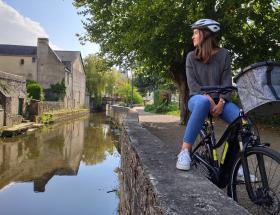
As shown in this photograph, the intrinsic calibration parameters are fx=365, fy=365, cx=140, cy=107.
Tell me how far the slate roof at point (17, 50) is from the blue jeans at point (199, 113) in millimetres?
47083

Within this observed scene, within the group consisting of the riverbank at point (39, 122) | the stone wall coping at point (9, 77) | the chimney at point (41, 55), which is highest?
the chimney at point (41, 55)

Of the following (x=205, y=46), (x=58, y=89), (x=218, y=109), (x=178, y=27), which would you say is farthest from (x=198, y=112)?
(x=58, y=89)

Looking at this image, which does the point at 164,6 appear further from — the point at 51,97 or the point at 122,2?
A: the point at 51,97

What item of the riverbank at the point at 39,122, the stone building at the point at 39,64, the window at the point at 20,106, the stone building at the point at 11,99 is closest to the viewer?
the riverbank at the point at 39,122

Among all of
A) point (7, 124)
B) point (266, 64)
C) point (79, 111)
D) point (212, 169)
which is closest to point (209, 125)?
point (212, 169)

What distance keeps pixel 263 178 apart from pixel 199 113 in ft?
2.56

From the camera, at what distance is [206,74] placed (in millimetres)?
3682

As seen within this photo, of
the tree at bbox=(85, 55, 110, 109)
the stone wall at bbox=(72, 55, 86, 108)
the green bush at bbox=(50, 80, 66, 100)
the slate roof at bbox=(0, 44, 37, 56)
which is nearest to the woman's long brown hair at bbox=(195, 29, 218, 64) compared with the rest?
the green bush at bbox=(50, 80, 66, 100)

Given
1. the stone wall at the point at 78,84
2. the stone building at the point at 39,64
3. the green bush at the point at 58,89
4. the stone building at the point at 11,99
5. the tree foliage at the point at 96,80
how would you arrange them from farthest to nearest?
the tree foliage at the point at 96,80 < the stone wall at the point at 78,84 < the stone building at the point at 39,64 < the green bush at the point at 58,89 < the stone building at the point at 11,99

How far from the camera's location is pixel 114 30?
52.9 feet

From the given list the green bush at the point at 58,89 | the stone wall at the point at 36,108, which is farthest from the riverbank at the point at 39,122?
the green bush at the point at 58,89

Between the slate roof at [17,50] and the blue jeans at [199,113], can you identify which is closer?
the blue jeans at [199,113]

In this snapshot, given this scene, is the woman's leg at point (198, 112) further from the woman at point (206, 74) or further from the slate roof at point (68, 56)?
the slate roof at point (68, 56)

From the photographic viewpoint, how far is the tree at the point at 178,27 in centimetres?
1293
